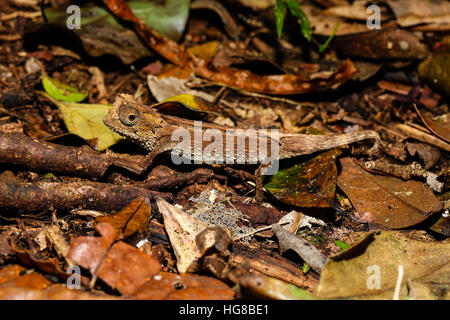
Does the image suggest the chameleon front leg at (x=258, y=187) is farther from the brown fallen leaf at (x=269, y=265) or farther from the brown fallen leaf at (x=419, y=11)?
the brown fallen leaf at (x=419, y=11)

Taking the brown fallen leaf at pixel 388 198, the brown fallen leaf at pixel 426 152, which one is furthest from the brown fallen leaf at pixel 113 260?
the brown fallen leaf at pixel 426 152

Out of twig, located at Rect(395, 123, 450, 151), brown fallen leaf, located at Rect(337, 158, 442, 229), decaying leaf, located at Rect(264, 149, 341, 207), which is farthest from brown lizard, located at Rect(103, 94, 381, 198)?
twig, located at Rect(395, 123, 450, 151)

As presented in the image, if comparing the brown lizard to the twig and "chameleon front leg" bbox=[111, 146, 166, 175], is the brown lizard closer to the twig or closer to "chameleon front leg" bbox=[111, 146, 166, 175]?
"chameleon front leg" bbox=[111, 146, 166, 175]

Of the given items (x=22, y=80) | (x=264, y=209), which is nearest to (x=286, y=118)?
(x=264, y=209)

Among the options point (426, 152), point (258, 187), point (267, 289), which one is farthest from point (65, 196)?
point (426, 152)

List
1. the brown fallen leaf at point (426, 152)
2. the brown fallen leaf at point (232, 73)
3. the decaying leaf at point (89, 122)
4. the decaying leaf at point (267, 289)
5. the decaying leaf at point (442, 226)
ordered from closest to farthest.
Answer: the decaying leaf at point (267, 289), the decaying leaf at point (442, 226), the decaying leaf at point (89, 122), the brown fallen leaf at point (426, 152), the brown fallen leaf at point (232, 73)

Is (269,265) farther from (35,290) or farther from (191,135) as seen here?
(35,290)
